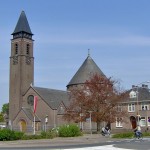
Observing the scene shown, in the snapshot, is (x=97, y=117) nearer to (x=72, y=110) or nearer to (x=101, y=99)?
(x=101, y=99)

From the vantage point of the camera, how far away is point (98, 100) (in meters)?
58.2

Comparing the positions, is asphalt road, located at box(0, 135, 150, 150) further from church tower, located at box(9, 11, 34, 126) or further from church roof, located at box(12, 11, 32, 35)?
church roof, located at box(12, 11, 32, 35)

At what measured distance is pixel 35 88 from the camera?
81562 mm

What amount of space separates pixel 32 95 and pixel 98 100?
87.6 ft

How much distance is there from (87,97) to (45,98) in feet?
74.6

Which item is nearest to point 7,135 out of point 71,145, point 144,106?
point 71,145

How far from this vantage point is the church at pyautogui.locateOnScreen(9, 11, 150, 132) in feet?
254

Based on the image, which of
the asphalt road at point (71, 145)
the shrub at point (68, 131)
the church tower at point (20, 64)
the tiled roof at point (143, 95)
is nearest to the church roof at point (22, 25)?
the church tower at point (20, 64)

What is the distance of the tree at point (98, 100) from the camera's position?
57.8 metres

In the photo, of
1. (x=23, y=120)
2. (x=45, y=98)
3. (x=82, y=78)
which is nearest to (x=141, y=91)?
(x=82, y=78)

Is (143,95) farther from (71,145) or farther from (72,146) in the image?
(72,146)

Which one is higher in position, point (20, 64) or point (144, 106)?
point (20, 64)

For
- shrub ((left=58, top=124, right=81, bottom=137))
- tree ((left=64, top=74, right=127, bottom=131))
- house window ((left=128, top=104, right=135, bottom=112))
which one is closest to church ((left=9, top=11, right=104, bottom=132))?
house window ((left=128, top=104, right=135, bottom=112))

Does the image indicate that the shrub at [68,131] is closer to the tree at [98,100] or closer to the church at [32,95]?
the tree at [98,100]
